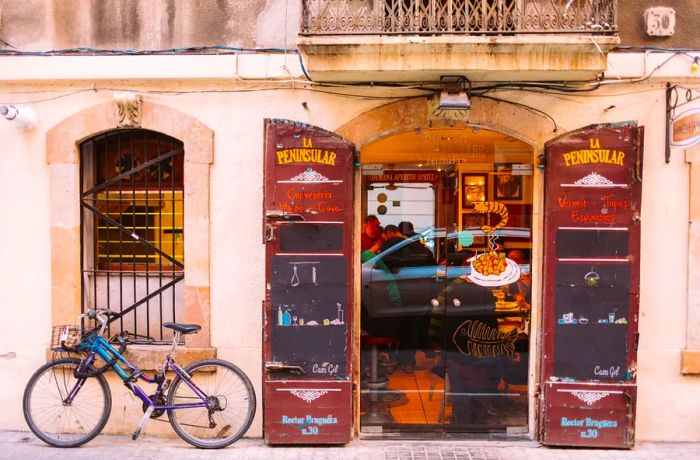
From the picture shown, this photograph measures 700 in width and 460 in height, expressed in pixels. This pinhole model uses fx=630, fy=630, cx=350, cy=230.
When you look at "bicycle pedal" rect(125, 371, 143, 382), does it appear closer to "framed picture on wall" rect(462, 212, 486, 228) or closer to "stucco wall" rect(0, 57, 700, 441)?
"stucco wall" rect(0, 57, 700, 441)

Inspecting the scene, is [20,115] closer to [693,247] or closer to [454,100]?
[454,100]

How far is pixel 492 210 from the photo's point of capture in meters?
6.88

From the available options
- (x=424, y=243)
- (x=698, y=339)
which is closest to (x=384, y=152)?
(x=424, y=243)

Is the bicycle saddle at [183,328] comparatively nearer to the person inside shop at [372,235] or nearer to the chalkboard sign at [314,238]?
the chalkboard sign at [314,238]

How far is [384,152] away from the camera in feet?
22.6

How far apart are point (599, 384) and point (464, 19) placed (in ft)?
12.4

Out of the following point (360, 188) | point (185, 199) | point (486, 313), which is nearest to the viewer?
point (185, 199)

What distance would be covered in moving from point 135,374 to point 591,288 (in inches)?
182

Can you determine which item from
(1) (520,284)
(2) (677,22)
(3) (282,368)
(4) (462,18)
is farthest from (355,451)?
(2) (677,22)

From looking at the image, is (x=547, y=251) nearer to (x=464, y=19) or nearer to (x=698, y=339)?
(x=698, y=339)

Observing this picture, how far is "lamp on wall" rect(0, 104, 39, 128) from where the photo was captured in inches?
255

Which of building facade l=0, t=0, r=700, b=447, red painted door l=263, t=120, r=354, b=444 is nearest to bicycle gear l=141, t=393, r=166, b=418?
building facade l=0, t=0, r=700, b=447

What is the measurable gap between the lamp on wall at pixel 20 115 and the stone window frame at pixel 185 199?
203mm

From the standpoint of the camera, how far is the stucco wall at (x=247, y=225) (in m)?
6.48
